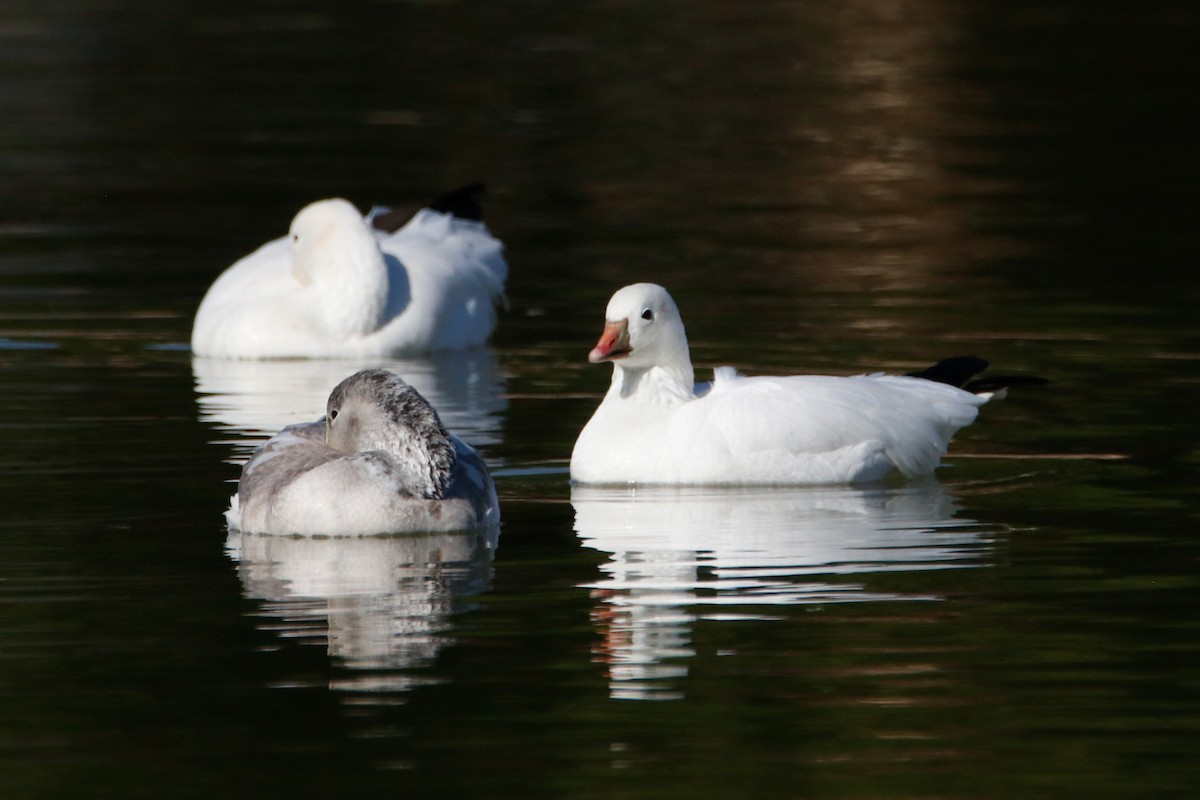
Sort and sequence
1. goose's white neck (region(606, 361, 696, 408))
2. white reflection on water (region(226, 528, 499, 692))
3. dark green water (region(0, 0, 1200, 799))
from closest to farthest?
dark green water (region(0, 0, 1200, 799)), white reflection on water (region(226, 528, 499, 692)), goose's white neck (region(606, 361, 696, 408))

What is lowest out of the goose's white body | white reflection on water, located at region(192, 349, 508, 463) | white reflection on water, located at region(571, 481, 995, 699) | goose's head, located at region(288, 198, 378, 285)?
white reflection on water, located at region(571, 481, 995, 699)

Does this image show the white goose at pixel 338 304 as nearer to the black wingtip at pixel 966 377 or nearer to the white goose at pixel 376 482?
the black wingtip at pixel 966 377

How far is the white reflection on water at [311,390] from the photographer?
42.1ft

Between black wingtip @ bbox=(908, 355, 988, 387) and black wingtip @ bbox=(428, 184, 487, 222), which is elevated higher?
black wingtip @ bbox=(428, 184, 487, 222)

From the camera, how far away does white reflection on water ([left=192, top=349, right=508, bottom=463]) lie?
12.8 metres

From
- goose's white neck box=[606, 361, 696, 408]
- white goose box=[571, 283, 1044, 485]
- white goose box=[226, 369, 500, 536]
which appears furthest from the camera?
goose's white neck box=[606, 361, 696, 408]

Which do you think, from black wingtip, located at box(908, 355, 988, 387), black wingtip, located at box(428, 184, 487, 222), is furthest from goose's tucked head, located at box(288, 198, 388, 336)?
black wingtip, located at box(908, 355, 988, 387)

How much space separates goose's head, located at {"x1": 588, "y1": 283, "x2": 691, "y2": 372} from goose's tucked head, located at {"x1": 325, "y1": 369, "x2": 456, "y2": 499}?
1163 mm

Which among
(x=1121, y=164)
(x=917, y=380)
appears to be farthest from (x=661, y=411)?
(x=1121, y=164)

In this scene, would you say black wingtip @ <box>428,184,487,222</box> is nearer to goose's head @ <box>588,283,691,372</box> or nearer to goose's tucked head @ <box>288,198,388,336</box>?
goose's tucked head @ <box>288,198,388,336</box>

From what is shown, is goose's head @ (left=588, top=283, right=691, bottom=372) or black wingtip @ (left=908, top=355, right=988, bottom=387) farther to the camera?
black wingtip @ (left=908, top=355, right=988, bottom=387)

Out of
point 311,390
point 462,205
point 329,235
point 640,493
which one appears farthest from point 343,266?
point 640,493

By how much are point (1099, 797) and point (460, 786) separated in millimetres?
1725

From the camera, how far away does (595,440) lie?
11.2 m
